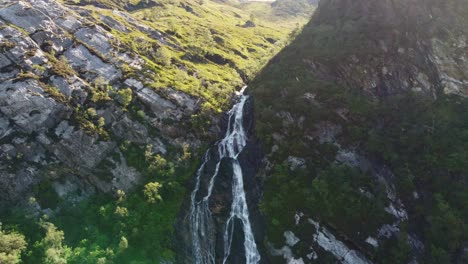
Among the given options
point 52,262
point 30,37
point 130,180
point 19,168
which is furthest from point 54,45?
point 52,262

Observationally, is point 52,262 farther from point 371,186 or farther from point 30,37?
point 30,37

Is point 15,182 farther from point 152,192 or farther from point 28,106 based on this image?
point 152,192

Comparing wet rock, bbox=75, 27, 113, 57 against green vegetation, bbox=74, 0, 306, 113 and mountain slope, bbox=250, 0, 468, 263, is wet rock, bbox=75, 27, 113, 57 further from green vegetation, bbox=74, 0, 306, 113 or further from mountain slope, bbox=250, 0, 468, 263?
mountain slope, bbox=250, 0, 468, 263

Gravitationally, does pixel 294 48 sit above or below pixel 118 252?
above

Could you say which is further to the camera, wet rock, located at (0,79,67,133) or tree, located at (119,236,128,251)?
wet rock, located at (0,79,67,133)

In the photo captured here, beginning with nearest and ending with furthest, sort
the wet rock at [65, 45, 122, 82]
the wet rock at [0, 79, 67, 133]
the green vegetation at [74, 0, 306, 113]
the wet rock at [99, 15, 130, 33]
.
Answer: the wet rock at [0, 79, 67, 133]
the wet rock at [65, 45, 122, 82]
the green vegetation at [74, 0, 306, 113]
the wet rock at [99, 15, 130, 33]

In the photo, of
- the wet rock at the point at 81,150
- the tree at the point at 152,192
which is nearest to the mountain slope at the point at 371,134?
the tree at the point at 152,192

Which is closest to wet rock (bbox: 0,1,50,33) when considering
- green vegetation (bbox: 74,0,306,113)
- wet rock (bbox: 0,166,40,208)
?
green vegetation (bbox: 74,0,306,113)
